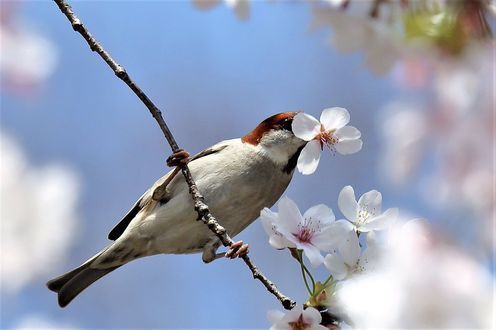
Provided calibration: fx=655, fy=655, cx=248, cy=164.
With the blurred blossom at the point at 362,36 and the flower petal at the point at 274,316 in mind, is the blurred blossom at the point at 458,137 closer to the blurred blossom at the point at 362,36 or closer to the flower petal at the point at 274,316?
the blurred blossom at the point at 362,36

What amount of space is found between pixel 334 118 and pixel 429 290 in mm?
990

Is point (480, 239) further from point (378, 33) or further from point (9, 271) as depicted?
point (9, 271)

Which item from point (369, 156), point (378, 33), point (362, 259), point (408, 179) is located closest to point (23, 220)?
point (362, 259)

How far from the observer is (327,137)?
1.84 m

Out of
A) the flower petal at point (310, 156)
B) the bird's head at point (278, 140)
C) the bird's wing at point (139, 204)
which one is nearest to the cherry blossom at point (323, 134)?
the flower petal at point (310, 156)

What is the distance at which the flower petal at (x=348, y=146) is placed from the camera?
185 centimetres

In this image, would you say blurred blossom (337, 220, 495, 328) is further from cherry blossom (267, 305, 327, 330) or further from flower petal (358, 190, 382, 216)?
flower petal (358, 190, 382, 216)

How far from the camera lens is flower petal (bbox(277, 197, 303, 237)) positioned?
1.80m

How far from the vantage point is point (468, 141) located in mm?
866

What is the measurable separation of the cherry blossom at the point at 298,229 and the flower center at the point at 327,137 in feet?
0.65

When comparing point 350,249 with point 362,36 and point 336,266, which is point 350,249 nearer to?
point 336,266

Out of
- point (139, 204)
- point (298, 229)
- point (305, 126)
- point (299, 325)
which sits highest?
point (139, 204)

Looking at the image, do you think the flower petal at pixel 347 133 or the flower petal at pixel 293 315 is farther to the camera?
the flower petal at pixel 347 133

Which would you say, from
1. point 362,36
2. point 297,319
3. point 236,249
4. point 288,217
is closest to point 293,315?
point 297,319
